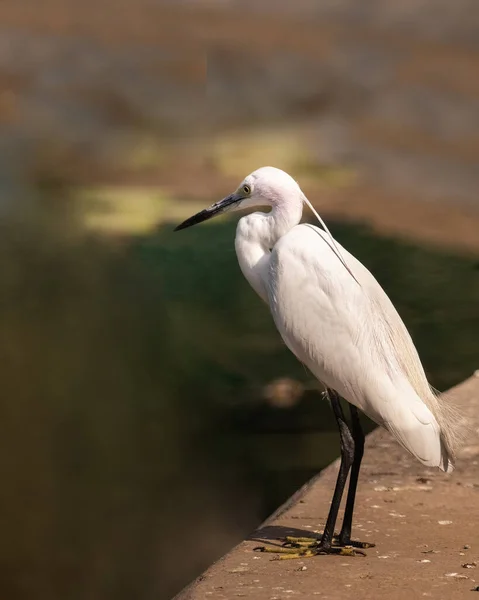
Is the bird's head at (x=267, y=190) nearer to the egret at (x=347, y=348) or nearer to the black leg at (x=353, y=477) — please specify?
the egret at (x=347, y=348)

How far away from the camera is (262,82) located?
15.9 m

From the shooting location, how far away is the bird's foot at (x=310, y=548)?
2883 mm

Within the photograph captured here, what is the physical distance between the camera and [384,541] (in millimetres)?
3051

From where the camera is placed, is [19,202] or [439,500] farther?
[19,202]

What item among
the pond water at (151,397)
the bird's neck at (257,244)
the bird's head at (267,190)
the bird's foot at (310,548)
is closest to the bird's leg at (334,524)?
the bird's foot at (310,548)

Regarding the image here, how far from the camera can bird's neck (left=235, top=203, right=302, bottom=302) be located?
121 inches

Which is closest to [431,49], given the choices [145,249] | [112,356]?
[145,249]

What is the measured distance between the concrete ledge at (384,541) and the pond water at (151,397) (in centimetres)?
227

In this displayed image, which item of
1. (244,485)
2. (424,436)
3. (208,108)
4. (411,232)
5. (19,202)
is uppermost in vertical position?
(208,108)

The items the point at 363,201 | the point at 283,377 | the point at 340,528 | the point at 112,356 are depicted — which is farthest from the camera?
the point at 363,201

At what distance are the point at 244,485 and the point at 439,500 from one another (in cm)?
331

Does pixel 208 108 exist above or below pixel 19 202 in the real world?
above

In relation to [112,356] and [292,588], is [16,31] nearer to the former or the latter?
[112,356]

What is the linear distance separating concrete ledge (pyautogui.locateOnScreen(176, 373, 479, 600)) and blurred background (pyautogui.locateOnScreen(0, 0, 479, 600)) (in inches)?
90.6
